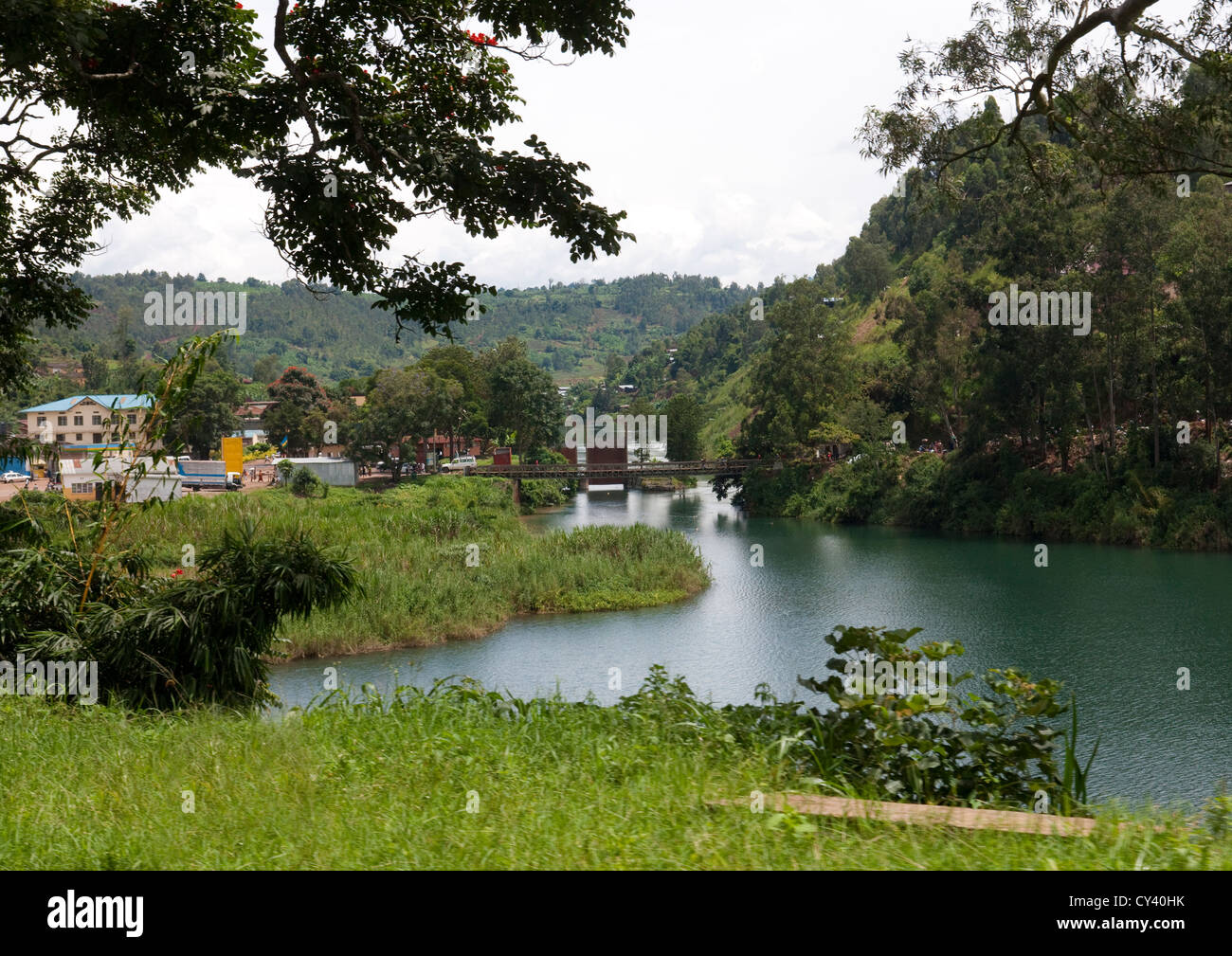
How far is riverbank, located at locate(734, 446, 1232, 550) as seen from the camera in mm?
26812

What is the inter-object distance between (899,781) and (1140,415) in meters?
29.8

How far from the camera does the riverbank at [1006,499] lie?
26.8 meters

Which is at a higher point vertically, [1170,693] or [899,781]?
[899,781]

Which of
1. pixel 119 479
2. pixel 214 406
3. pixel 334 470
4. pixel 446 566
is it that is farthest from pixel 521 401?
pixel 119 479

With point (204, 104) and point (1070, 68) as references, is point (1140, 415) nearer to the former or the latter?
point (1070, 68)

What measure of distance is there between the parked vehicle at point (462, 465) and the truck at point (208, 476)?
8440 millimetres

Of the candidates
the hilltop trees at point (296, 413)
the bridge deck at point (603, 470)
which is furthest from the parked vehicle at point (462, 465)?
the hilltop trees at point (296, 413)

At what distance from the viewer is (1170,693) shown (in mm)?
12641

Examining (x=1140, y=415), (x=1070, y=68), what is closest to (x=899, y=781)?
(x=1070, y=68)

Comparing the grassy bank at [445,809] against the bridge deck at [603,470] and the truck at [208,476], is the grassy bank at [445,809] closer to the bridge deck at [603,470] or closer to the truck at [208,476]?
the truck at [208,476]

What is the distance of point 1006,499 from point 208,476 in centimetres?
2885

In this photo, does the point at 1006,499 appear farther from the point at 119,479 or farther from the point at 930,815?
the point at 930,815

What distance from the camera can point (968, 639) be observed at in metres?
16.1
